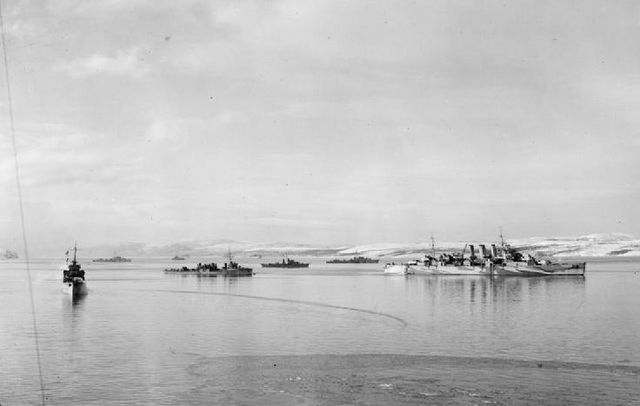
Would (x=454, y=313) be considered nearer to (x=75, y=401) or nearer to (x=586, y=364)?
(x=586, y=364)

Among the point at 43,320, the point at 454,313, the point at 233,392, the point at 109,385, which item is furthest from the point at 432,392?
the point at 43,320

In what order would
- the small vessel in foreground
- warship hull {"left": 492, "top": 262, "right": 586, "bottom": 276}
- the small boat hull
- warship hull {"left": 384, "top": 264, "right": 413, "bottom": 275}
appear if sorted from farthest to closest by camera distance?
warship hull {"left": 384, "top": 264, "right": 413, "bottom": 275}
warship hull {"left": 492, "top": 262, "right": 586, "bottom": 276}
the small vessel in foreground
the small boat hull

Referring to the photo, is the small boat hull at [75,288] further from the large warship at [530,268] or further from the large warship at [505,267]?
the large warship at [530,268]

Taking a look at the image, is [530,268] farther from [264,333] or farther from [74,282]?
[264,333]

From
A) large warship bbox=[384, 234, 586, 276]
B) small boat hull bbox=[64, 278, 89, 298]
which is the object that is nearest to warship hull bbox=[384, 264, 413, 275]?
large warship bbox=[384, 234, 586, 276]

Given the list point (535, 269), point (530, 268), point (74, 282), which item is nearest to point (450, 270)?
point (530, 268)

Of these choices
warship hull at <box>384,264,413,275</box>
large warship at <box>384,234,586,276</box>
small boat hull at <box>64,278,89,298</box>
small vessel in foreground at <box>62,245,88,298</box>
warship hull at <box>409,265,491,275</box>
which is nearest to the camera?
small boat hull at <box>64,278,89,298</box>

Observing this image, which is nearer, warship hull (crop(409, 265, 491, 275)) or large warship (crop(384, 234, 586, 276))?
large warship (crop(384, 234, 586, 276))

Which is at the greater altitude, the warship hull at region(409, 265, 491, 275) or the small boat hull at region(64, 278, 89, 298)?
the small boat hull at region(64, 278, 89, 298)

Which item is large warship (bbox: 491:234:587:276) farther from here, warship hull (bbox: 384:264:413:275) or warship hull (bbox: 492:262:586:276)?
warship hull (bbox: 384:264:413:275)

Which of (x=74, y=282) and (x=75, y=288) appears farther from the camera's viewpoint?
(x=74, y=282)
